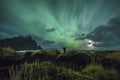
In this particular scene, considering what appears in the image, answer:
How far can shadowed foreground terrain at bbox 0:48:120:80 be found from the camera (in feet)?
39.8

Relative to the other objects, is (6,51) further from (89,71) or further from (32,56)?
(89,71)

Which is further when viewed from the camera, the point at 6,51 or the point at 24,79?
the point at 6,51

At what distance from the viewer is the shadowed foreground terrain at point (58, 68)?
1212 cm

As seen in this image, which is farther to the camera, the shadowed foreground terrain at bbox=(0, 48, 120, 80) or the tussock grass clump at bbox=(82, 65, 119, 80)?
the tussock grass clump at bbox=(82, 65, 119, 80)

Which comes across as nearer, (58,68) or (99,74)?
(58,68)

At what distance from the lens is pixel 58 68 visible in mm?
13352

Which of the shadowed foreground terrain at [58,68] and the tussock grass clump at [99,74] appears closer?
the shadowed foreground terrain at [58,68]

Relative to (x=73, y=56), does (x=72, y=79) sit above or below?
below

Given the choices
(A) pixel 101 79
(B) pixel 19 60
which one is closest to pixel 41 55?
(B) pixel 19 60

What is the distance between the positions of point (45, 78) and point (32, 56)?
321 inches

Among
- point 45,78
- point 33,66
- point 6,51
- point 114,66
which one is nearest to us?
point 45,78

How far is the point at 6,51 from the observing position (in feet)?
67.3

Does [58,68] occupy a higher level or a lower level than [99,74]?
higher

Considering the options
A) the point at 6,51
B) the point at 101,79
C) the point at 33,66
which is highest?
the point at 6,51
